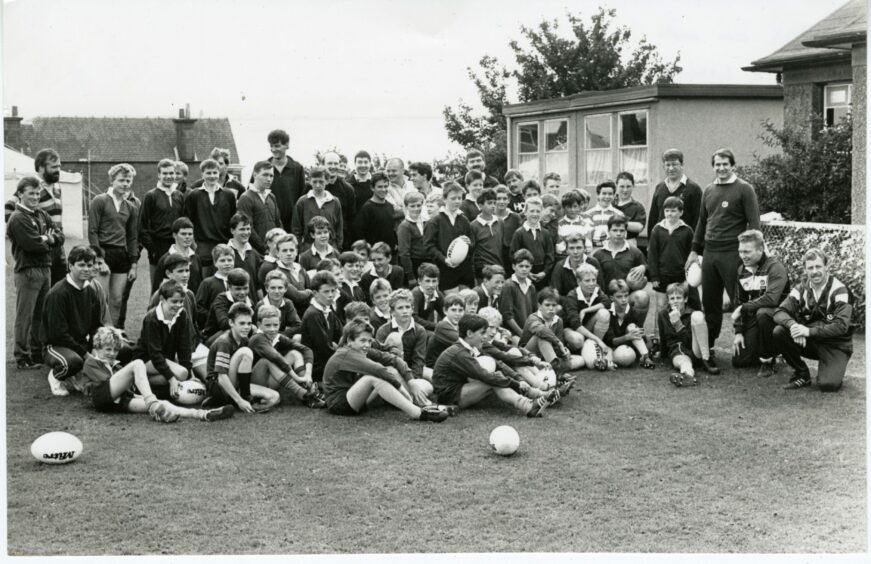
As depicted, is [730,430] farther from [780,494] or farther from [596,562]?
[596,562]

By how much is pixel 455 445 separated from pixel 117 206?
199 inches

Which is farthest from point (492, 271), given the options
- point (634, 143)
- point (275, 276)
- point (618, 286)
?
point (634, 143)

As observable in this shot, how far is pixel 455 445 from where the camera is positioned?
A: 662cm

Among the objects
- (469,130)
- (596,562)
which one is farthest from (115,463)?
(469,130)

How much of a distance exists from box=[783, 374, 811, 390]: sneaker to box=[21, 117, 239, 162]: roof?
42.9 meters

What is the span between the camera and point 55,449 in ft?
20.3

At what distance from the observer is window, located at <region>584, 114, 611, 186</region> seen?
23922 mm

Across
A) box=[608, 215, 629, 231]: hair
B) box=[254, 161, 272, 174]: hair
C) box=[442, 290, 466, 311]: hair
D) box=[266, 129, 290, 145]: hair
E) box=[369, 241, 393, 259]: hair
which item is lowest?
box=[442, 290, 466, 311]: hair

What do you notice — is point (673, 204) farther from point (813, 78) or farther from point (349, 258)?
point (813, 78)

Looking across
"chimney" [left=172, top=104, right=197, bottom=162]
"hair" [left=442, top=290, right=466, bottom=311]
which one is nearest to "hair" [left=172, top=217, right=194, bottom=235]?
"hair" [left=442, top=290, right=466, bottom=311]

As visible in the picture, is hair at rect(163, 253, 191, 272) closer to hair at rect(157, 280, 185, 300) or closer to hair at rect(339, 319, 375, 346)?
hair at rect(157, 280, 185, 300)

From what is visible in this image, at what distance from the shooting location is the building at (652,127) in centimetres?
2169

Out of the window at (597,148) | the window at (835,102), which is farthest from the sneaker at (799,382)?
the window at (597,148)

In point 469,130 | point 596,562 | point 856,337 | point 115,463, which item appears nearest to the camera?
point 596,562
